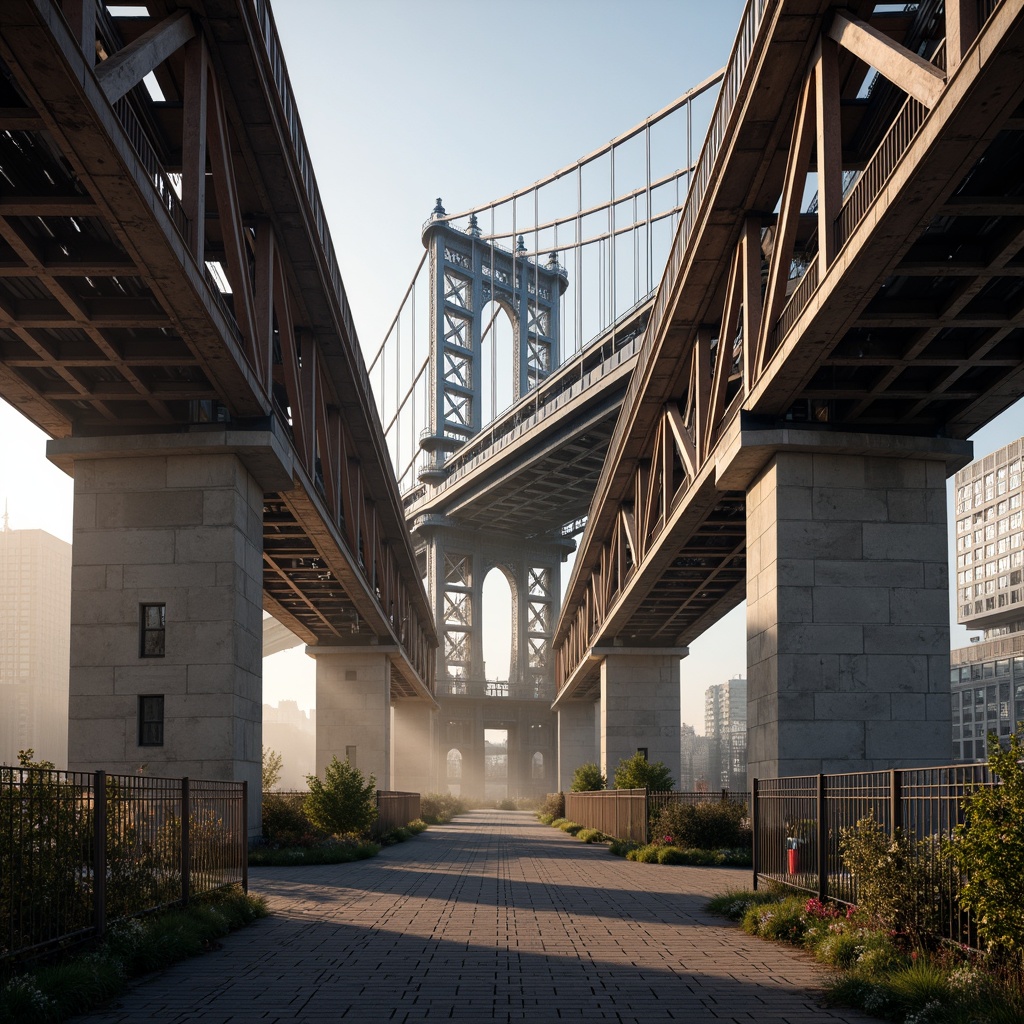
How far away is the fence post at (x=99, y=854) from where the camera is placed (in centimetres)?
1084

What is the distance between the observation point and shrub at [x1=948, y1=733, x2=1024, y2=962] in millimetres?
7879

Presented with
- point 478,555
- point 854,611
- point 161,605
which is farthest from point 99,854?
point 478,555

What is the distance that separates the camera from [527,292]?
374 feet

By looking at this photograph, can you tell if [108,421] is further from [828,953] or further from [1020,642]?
[1020,642]

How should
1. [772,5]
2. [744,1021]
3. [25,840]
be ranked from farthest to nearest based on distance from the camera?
[772,5], [25,840], [744,1021]

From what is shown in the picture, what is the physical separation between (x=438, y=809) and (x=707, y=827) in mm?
36884

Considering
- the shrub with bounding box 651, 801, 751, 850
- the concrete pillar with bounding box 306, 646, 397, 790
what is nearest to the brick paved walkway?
the shrub with bounding box 651, 801, 751, 850

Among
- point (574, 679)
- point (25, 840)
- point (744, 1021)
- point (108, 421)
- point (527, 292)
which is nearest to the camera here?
point (744, 1021)

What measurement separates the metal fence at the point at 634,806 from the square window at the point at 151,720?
1234cm

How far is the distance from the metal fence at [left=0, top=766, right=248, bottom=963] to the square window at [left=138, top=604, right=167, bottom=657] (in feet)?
26.3

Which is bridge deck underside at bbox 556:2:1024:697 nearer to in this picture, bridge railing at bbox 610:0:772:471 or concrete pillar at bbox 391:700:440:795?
bridge railing at bbox 610:0:772:471

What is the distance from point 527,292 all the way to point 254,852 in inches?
3728

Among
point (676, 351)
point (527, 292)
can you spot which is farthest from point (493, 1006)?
point (527, 292)

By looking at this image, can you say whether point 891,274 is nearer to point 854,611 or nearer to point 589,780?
point 854,611
